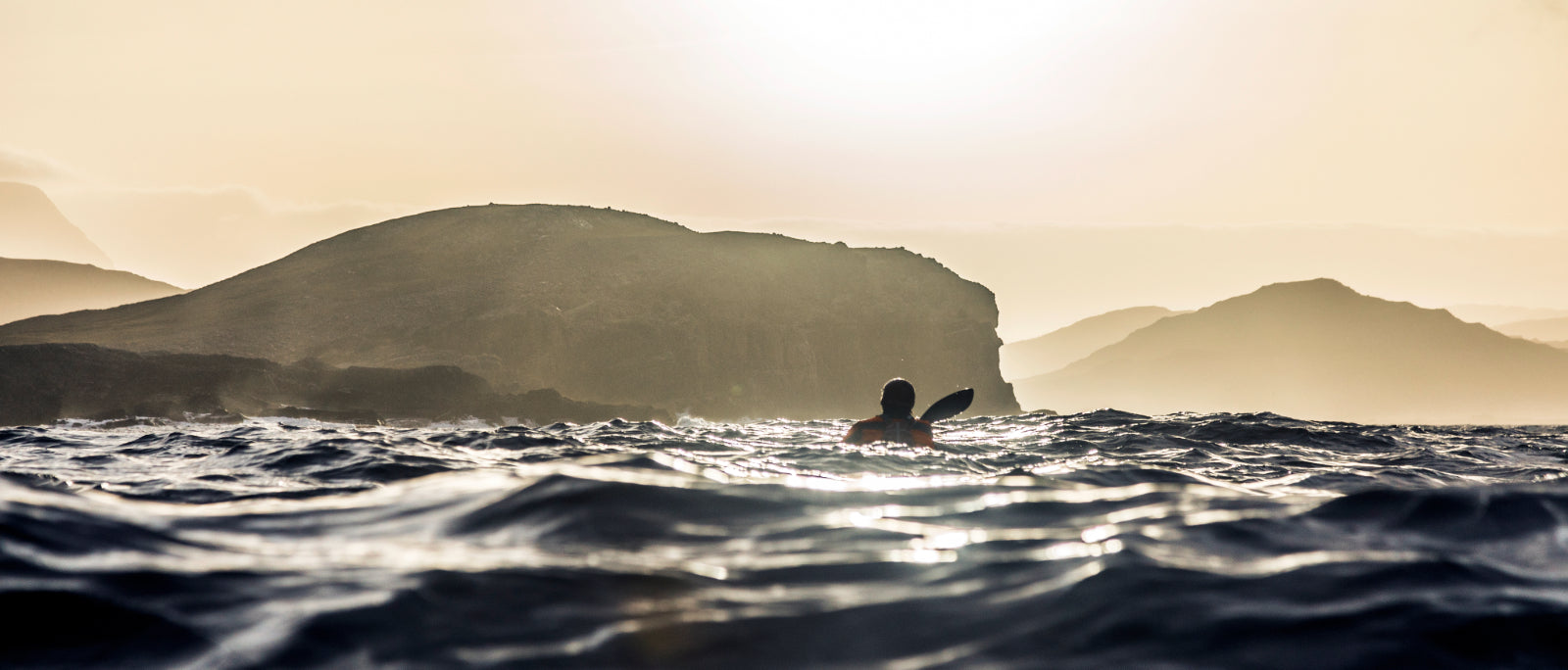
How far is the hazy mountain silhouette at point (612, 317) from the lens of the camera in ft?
236

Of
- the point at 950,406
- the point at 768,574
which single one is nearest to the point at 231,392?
the point at 950,406

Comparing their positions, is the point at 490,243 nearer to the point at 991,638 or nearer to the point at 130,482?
the point at 130,482

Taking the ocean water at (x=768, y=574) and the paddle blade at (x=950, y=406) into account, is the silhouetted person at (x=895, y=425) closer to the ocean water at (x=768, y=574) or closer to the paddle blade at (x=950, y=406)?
the paddle blade at (x=950, y=406)

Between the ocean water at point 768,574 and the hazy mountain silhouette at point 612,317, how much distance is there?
68.7 metres

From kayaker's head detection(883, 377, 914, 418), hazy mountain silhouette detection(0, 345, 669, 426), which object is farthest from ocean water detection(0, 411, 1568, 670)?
hazy mountain silhouette detection(0, 345, 669, 426)

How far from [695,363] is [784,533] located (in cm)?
7292

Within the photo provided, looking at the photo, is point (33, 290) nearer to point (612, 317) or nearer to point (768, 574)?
point (612, 317)

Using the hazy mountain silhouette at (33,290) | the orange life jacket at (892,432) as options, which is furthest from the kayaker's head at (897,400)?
the hazy mountain silhouette at (33,290)

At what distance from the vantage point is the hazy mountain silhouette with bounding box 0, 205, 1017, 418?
71812 millimetres

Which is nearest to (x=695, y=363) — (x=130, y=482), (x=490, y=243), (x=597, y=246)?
(x=597, y=246)

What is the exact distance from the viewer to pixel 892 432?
1105 centimetres

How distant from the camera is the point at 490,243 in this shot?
89125mm

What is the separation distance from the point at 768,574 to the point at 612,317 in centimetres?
7682

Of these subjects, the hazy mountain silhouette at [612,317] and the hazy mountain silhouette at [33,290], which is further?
the hazy mountain silhouette at [33,290]
